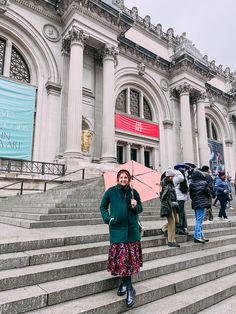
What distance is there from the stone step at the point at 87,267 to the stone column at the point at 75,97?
9.71 metres

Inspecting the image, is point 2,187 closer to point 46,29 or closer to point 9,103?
point 9,103

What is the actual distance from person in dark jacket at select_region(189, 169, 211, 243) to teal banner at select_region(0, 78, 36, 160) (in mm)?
10679

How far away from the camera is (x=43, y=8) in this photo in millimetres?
15852

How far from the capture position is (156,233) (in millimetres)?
5574

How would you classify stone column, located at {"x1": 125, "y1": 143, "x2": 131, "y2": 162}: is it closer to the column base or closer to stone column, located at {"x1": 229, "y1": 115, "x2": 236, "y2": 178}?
the column base

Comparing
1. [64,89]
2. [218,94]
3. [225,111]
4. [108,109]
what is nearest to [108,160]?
[108,109]

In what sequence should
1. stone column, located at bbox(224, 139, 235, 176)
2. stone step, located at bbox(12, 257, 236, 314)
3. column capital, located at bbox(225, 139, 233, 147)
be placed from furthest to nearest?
column capital, located at bbox(225, 139, 233, 147) → stone column, located at bbox(224, 139, 235, 176) → stone step, located at bbox(12, 257, 236, 314)

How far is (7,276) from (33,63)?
598 inches

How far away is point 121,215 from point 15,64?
49.8 ft

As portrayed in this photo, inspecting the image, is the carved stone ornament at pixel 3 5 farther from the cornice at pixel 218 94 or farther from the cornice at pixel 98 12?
the cornice at pixel 218 94

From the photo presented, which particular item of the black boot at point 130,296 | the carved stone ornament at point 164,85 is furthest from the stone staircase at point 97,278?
the carved stone ornament at point 164,85

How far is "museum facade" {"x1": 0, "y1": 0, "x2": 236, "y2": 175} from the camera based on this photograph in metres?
14.1

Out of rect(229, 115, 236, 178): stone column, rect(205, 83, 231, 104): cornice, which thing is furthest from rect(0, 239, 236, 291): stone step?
rect(229, 115, 236, 178): stone column

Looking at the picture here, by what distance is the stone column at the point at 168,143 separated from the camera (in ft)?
70.0
